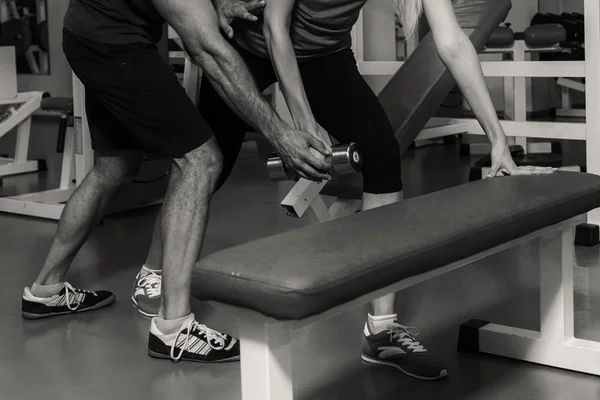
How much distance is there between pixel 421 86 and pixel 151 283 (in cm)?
125

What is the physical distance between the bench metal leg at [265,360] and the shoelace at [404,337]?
2.78ft

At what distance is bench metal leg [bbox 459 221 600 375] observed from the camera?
2.16 meters

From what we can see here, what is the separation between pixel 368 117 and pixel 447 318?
704 mm

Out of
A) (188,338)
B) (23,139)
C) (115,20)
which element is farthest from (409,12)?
(23,139)

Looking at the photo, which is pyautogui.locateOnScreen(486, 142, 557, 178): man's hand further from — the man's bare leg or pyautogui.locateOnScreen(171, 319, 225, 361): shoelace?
the man's bare leg

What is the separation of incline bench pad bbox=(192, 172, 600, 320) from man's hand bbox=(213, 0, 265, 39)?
66cm

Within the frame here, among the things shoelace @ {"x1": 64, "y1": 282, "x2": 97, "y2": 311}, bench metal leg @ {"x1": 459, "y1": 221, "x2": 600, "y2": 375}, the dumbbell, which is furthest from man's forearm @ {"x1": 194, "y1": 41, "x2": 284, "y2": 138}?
shoelace @ {"x1": 64, "y1": 282, "x2": 97, "y2": 311}

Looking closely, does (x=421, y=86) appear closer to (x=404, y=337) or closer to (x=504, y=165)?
(x=504, y=165)

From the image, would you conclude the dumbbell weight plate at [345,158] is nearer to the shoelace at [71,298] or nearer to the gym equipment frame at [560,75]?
the shoelace at [71,298]

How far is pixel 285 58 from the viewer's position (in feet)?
6.71

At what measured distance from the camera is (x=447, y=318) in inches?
103

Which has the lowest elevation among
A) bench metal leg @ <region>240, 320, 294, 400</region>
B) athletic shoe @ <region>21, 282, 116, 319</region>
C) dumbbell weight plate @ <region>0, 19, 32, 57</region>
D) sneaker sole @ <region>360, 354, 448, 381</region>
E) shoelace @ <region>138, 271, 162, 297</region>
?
sneaker sole @ <region>360, 354, 448, 381</region>

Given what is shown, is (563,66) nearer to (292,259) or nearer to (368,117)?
(368,117)

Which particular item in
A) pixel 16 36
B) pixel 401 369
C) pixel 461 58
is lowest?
pixel 401 369
